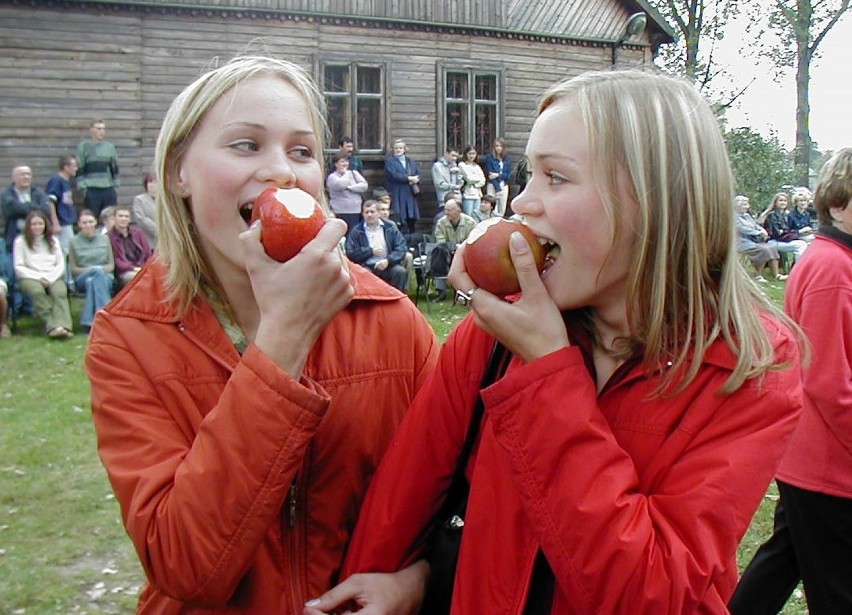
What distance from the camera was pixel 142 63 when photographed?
16828 millimetres

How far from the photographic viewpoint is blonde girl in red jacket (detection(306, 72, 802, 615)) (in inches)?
55.8

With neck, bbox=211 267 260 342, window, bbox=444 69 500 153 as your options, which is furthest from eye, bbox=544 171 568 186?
window, bbox=444 69 500 153

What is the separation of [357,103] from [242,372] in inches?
715

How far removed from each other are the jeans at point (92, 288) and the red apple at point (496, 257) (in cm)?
1021

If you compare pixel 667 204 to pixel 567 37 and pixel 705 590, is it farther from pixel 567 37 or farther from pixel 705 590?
pixel 567 37

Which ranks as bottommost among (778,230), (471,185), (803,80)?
(778,230)

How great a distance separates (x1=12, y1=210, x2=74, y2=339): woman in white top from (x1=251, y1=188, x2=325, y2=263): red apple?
9885 millimetres

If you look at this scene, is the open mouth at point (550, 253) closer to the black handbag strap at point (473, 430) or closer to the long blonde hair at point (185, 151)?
the black handbag strap at point (473, 430)

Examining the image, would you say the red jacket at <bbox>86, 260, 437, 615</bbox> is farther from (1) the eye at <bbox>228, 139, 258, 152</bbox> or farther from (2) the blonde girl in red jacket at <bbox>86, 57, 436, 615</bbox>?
(1) the eye at <bbox>228, 139, 258, 152</bbox>

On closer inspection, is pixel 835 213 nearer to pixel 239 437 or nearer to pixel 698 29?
pixel 239 437

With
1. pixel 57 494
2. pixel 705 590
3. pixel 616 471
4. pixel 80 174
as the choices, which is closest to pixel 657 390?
pixel 616 471

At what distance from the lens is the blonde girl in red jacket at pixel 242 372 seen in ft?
5.11

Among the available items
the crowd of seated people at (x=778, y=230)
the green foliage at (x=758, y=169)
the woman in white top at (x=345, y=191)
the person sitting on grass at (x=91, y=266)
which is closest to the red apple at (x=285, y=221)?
the person sitting on grass at (x=91, y=266)

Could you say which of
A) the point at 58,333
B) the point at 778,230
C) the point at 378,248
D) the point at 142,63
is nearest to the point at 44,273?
the point at 58,333
